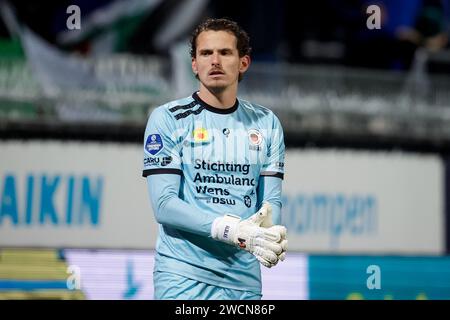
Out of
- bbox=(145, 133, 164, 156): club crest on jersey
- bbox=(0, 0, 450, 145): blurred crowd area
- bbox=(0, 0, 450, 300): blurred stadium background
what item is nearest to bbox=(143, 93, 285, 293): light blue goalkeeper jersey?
bbox=(145, 133, 164, 156): club crest on jersey

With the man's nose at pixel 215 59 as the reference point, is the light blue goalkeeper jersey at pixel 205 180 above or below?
below

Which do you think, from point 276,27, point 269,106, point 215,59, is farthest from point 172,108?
point 276,27

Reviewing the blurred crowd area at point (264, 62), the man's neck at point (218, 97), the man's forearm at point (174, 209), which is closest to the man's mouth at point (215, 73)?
the man's neck at point (218, 97)

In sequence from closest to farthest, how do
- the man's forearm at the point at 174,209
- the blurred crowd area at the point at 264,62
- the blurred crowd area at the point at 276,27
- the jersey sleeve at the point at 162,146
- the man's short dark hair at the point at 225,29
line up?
the man's forearm at the point at 174,209 → the jersey sleeve at the point at 162,146 → the man's short dark hair at the point at 225,29 → the blurred crowd area at the point at 264,62 → the blurred crowd area at the point at 276,27

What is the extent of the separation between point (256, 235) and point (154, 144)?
693 millimetres

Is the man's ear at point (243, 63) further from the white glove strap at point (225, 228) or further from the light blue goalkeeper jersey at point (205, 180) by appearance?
the white glove strap at point (225, 228)

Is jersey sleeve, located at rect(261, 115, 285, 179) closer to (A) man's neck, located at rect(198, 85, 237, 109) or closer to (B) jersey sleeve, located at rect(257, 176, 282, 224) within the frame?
(B) jersey sleeve, located at rect(257, 176, 282, 224)

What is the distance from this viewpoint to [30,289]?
26.0ft

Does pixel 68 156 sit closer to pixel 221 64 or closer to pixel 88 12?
pixel 88 12

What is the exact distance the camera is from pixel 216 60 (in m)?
4.60

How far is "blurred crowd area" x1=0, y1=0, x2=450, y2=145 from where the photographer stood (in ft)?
40.0

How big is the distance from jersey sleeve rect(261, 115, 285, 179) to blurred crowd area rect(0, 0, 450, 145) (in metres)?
7.29

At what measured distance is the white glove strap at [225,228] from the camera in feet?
14.2

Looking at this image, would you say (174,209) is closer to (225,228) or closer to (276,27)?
(225,228)
